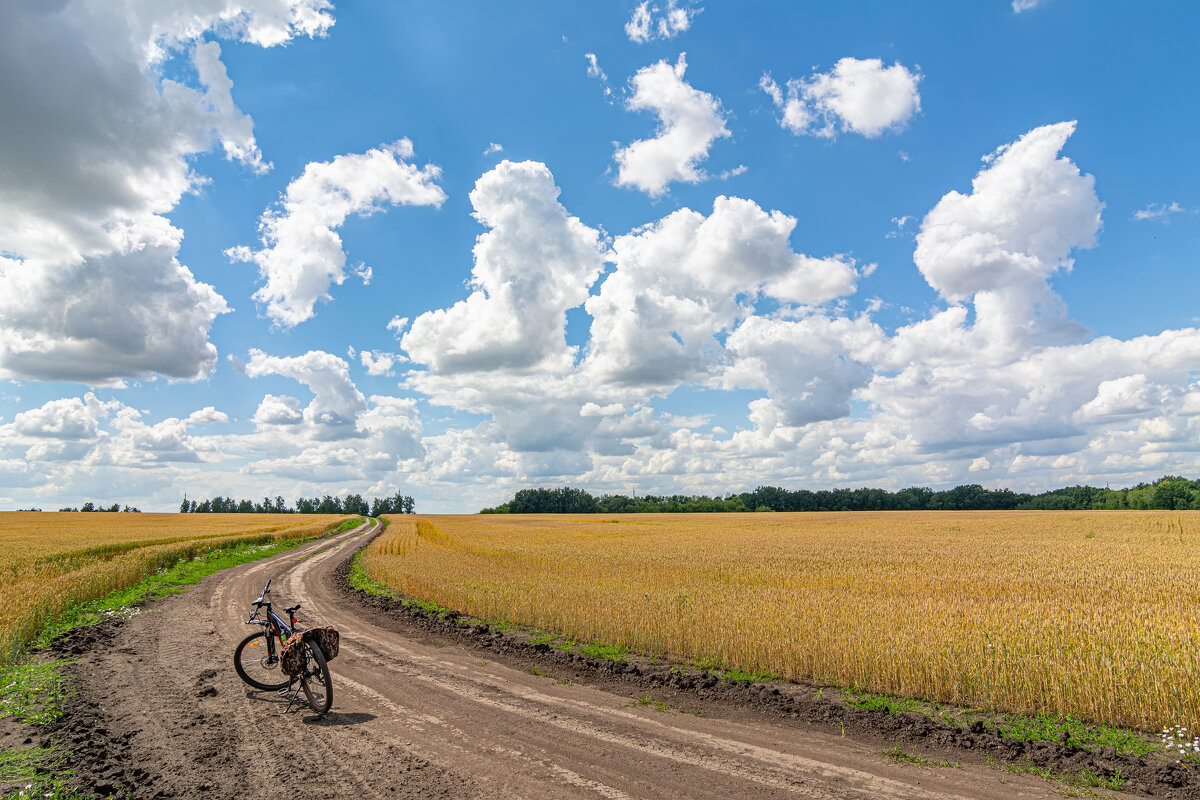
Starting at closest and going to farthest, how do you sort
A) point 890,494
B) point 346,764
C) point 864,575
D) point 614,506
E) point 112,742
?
point 346,764
point 112,742
point 864,575
point 890,494
point 614,506

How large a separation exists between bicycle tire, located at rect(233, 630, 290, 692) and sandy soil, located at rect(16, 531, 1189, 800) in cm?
26

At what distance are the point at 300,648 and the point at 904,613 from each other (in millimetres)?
13205

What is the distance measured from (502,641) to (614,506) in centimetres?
17593

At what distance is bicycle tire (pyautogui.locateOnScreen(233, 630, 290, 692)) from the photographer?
10.7m

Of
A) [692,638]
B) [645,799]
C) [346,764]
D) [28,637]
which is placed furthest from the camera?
[28,637]

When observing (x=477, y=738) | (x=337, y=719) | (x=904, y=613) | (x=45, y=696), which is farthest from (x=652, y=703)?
(x=45, y=696)

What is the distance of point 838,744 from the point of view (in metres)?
8.45

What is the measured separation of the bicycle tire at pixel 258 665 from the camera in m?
10.7

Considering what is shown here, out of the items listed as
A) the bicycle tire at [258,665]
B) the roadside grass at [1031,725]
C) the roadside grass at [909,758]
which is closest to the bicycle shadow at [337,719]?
the bicycle tire at [258,665]

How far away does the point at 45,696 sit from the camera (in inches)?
406

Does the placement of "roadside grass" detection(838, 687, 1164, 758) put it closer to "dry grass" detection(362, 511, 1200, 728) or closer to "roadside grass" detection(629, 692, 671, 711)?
"dry grass" detection(362, 511, 1200, 728)

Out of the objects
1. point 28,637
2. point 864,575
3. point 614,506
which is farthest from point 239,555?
point 614,506

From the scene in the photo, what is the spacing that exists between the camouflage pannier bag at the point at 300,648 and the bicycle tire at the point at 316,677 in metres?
0.09

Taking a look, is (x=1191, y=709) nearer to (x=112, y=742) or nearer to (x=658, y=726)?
(x=658, y=726)
